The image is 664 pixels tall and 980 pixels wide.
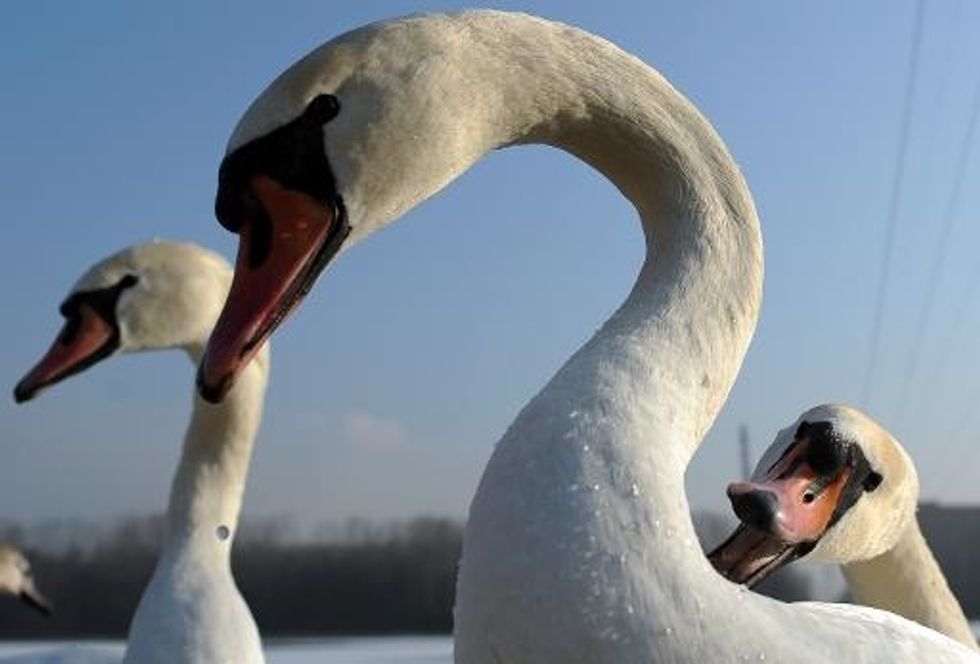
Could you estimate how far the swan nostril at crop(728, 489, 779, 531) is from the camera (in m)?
2.67

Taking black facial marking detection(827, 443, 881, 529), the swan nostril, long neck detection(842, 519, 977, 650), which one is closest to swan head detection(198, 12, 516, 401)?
the swan nostril

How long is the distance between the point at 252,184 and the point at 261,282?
4.3 inches

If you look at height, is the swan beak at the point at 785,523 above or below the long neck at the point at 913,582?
above

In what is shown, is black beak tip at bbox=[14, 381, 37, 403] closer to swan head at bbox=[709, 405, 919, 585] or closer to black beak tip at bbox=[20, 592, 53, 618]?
swan head at bbox=[709, 405, 919, 585]

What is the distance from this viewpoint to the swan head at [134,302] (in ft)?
16.8

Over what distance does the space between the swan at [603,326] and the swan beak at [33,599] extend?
36.2ft

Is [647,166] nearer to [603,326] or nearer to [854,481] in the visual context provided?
[603,326]

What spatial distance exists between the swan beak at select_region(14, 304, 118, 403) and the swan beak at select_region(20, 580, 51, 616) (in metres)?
7.57

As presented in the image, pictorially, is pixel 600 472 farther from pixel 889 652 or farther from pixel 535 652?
pixel 889 652

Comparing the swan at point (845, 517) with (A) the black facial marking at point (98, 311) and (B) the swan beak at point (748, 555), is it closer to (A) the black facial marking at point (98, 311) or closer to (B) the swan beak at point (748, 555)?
(B) the swan beak at point (748, 555)

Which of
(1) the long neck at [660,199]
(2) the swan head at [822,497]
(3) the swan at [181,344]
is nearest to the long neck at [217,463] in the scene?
(3) the swan at [181,344]

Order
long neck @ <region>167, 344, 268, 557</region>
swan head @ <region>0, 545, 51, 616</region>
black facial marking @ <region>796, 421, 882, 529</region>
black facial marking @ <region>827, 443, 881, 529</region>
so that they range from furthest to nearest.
Result: swan head @ <region>0, 545, 51, 616</region> < long neck @ <region>167, 344, 268, 557</region> < black facial marking @ <region>827, 443, 881, 529</region> < black facial marking @ <region>796, 421, 882, 529</region>

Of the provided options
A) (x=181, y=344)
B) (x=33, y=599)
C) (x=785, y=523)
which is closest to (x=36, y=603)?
(x=33, y=599)

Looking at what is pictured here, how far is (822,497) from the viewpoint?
355 centimetres
